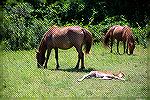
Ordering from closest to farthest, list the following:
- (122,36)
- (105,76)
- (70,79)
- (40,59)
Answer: (105,76)
(70,79)
(40,59)
(122,36)

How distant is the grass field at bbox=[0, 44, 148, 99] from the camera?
669 centimetres

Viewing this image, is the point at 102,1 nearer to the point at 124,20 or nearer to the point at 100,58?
the point at 124,20

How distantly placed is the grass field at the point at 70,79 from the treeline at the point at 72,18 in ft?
7.22

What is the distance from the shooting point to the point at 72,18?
1908cm

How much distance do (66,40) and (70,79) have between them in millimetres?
1897

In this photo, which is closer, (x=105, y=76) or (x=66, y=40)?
(x=105, y=76)

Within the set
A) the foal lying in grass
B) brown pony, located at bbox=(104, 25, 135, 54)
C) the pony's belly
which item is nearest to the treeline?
brown pony, located at bbox=(104, 25, 135, 54)

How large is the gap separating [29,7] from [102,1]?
340cm

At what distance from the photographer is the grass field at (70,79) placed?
6.69 meters

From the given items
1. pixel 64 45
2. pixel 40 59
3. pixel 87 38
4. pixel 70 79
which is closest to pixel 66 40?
pixel 64 45

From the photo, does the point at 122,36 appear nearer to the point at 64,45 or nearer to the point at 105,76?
the point at 64,45

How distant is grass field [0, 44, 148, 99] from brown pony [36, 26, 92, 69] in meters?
0.39

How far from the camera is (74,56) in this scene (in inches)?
479

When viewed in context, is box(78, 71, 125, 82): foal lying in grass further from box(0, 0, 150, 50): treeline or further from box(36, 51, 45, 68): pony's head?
box(0, 0, 150, 50): treeline
